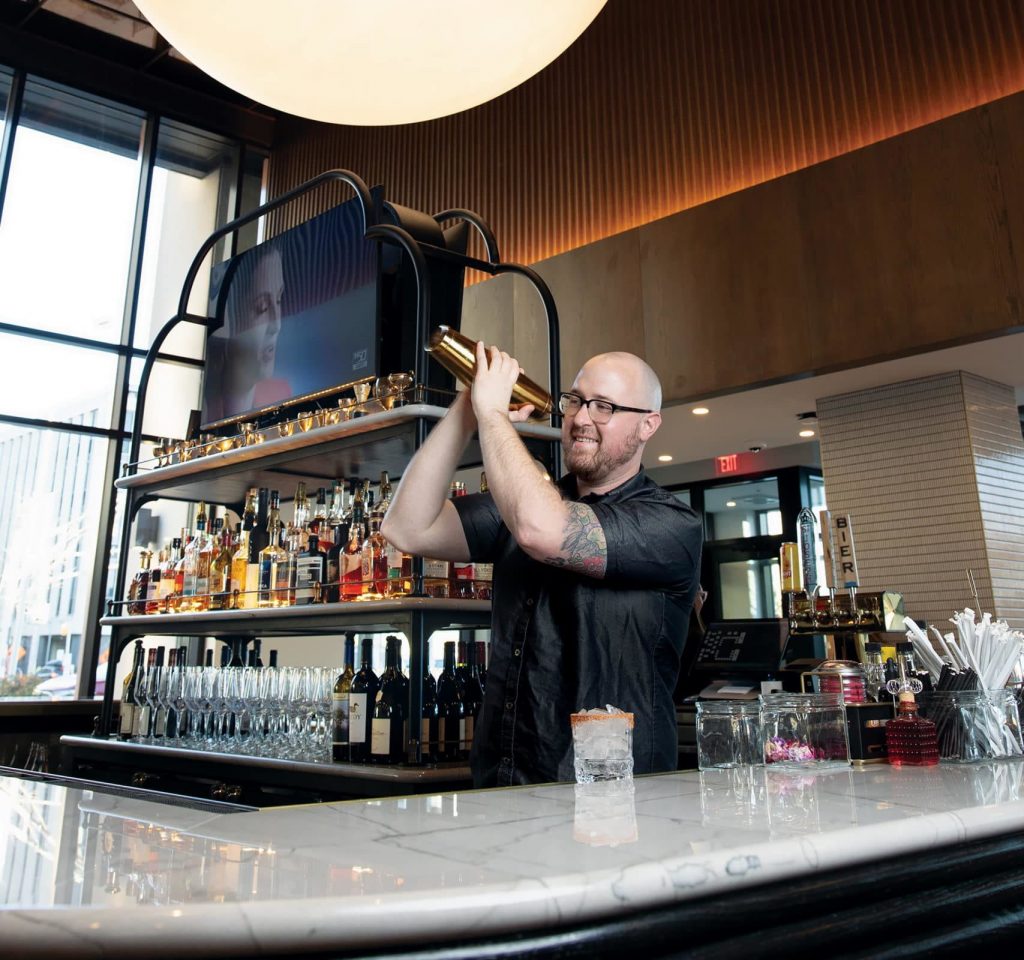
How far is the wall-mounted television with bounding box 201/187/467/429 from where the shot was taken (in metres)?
2.82

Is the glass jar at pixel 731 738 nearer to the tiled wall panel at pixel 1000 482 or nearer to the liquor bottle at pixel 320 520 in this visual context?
the liquor bottle at pixel 320 520

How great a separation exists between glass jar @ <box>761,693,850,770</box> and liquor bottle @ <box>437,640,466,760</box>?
46.1 inches

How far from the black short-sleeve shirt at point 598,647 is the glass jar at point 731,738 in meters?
0.27

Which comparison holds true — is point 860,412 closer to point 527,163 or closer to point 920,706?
point 527,163

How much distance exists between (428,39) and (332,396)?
181cm

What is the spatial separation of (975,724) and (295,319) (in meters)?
2.64

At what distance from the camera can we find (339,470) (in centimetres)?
287

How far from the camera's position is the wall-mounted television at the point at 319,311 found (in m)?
2.82

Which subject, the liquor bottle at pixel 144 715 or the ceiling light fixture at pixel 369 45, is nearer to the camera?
the ceiling light fixture at pixel 369 45

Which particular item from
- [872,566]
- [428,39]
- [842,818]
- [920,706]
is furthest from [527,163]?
[842,818]

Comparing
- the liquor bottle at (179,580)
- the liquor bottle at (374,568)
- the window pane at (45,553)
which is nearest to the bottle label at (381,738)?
the liquor bottle at (374,568)

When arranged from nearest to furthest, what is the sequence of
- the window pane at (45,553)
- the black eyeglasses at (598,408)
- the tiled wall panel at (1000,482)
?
the black eyeglasses at (598,408)
the tiled wall panel at (1000,482)
the window pane at (45,553)

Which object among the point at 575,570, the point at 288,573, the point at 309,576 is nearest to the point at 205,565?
the point at 288,573

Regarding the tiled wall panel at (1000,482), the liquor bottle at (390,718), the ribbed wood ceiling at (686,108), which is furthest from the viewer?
the tiled wall panel at (1000,482)
